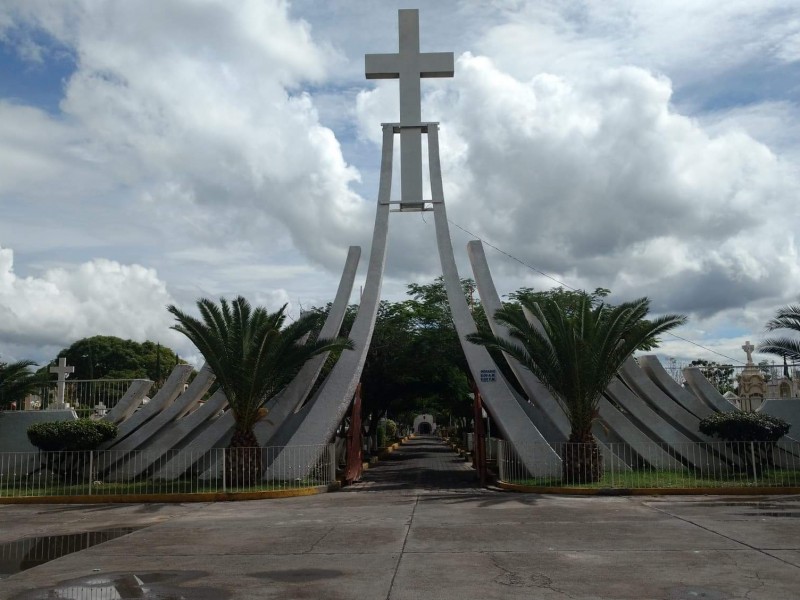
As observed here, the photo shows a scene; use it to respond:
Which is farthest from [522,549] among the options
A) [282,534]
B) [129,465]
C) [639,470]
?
[129,465]

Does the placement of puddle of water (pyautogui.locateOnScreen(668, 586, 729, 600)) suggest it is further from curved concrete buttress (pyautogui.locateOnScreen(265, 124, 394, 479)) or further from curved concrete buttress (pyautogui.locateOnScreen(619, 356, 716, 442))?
curved concrete buttress (pyautogui.locateOnScreen(619, 356, 716, 442))

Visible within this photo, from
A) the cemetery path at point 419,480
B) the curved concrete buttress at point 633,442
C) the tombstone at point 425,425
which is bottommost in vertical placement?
the tombstone at point 425,425

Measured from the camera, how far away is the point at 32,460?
2256cm

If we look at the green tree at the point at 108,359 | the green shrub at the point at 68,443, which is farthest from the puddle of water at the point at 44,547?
the green tree at the point at 108,359

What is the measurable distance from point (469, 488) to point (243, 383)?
247 inches

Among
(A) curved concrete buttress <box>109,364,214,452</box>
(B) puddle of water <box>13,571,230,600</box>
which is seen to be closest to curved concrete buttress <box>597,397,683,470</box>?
(A) curved concrete buttress <box>109,364,214,452</box>

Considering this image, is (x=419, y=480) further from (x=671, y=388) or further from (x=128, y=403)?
(x=128, y=403)

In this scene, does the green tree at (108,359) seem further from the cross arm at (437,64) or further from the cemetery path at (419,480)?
the cross arm at (437,64)

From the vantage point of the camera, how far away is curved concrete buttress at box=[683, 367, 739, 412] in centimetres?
2291

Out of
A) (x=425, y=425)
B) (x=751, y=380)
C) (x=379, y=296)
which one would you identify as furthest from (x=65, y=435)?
(x=425, y=425)

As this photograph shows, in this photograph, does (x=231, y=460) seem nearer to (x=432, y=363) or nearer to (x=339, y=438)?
(x=339, y=438)

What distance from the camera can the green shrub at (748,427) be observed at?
20.1 m

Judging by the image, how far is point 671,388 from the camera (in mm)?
23828

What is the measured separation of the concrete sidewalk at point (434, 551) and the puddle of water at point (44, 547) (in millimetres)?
327
